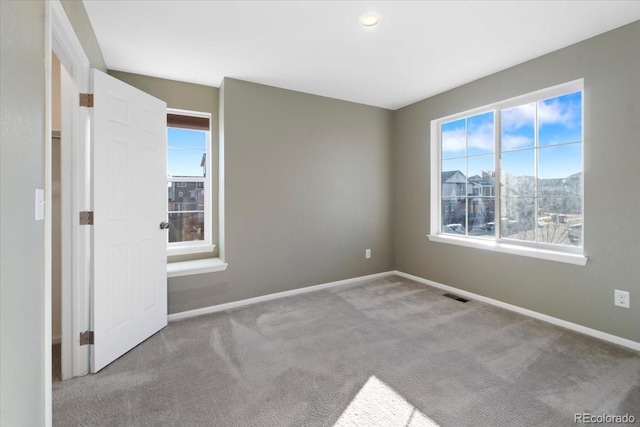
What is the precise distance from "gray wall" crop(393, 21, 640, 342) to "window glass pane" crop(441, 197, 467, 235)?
480 millimetres

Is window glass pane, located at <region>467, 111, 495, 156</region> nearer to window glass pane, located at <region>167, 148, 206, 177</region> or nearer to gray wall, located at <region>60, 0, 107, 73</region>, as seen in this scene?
window glass pane, located at <region>167, 148, 206, 177</region>

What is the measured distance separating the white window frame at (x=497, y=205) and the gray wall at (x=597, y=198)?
0.07m

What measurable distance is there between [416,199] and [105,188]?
3520mm

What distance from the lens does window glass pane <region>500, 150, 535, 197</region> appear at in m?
2.96

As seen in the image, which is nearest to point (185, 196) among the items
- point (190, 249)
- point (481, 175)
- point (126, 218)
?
point (190, 249)

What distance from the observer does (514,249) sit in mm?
3020

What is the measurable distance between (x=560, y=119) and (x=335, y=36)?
220cm

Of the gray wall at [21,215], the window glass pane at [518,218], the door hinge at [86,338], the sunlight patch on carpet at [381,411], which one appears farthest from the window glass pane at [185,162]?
the window glass pane at [518,218]

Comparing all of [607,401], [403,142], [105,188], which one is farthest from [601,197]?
[105,188]

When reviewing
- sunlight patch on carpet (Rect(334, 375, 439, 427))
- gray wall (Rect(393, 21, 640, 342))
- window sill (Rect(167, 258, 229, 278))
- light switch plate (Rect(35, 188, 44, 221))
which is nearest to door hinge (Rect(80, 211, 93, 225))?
light switch plate (Rect(35, 188, 44, 221))

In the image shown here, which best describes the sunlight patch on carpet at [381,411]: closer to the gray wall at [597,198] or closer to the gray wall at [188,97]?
the gray wall at [597,198]

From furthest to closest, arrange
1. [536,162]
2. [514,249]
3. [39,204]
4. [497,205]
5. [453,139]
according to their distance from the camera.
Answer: [453,139] < [497,205] < [514,249] < [536,162] < [39,204]

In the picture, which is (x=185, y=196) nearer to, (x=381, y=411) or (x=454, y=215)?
(x=381, y=411)

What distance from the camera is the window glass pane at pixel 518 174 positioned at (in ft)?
9.71
